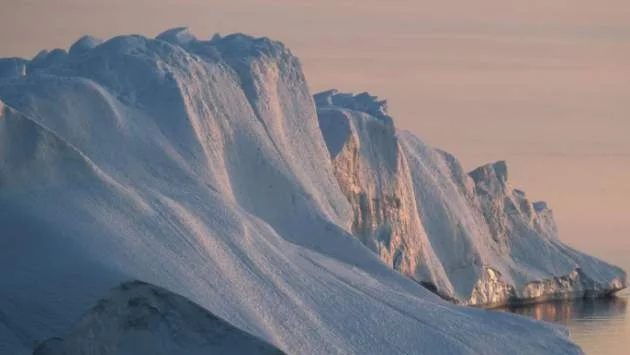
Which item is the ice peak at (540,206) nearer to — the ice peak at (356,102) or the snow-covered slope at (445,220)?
the snow-covered slope at (445,220)

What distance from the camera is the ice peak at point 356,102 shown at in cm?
5978

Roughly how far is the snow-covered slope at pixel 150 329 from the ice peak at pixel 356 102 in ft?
86.3

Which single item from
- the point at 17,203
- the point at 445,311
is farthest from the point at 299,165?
the point at 17,203

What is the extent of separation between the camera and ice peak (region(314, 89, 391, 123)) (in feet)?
196

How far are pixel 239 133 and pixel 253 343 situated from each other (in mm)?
13146

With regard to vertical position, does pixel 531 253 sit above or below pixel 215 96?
below

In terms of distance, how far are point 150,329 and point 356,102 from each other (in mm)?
29108

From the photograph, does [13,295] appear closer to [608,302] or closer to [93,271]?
[93,271]

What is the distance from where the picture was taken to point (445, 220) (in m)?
62.3

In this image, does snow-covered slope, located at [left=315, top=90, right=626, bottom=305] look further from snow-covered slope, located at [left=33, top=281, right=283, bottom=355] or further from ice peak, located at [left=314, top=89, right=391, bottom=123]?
snow-covered slope, located at [left=33, top=281, right=283, bottom=355]

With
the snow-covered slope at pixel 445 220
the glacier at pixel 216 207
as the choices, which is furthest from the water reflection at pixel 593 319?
Result: the glacier at pixel 216 207

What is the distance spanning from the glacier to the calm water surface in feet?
10.8

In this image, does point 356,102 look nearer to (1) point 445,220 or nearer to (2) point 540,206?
(1) point 445,220

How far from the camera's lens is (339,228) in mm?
46562
